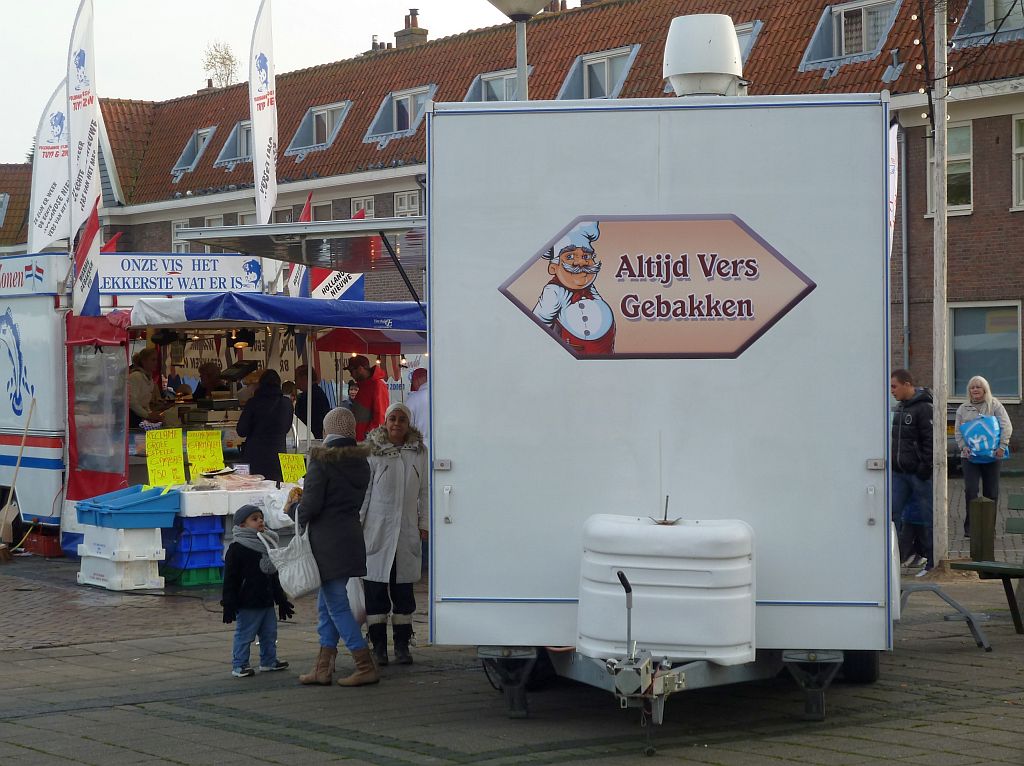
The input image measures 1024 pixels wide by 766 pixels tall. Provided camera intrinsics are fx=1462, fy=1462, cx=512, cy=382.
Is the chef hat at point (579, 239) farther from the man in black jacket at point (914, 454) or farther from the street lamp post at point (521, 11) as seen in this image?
the man in black jacket at point (914, 454)

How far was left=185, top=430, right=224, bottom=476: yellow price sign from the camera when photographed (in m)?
13.7

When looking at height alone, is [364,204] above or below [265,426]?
above

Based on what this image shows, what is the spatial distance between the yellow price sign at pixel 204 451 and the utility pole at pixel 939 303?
6.63 m

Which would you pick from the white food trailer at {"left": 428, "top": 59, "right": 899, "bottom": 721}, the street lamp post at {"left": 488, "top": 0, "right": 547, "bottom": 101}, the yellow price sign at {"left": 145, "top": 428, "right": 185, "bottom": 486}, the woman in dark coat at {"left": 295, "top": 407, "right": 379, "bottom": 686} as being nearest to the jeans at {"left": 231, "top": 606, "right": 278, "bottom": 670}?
the woman in dark coat at {"left": 295, "top": 407, "right": 379, "bottom": 686}

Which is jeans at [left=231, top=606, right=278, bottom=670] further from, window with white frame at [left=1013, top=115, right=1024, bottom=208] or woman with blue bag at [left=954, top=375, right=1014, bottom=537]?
window with white frame at [left=1013, top=115, right=1024, bottom=208]

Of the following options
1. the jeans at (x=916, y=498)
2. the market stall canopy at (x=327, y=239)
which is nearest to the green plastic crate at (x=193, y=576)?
the market stall canopy at (x=327, y=239)

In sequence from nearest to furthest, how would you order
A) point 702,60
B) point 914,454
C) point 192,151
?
point 702,60
point 914,454
point 192,151

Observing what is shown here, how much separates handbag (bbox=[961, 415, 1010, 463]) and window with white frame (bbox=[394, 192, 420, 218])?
23.6 metres

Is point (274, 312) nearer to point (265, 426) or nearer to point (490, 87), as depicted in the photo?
point (265, 426)

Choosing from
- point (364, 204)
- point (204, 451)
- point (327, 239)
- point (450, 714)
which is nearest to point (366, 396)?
point (204, 451)

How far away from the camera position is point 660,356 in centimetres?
693

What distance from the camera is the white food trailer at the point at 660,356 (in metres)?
6.82

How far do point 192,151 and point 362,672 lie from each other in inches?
1531

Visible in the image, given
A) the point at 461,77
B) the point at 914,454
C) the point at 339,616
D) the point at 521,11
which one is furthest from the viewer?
the point at 461,77
